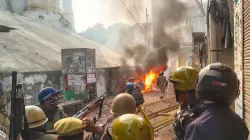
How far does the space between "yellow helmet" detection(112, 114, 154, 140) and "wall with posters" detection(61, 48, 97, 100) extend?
449 inches

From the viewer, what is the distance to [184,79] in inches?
123

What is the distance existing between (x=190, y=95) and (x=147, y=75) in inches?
850

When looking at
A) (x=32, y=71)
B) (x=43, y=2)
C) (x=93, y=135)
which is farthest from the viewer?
(x=43, y=2)

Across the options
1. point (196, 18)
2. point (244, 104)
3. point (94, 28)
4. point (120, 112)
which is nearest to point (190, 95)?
point (120, 112)

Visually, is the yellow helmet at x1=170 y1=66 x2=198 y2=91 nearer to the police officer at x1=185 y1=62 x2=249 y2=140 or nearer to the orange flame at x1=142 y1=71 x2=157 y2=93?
the police officer at x1=185 y1=62 x2=249 y2=140

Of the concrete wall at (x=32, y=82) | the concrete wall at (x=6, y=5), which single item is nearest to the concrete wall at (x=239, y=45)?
the concrete wall at (x=32, y=82)

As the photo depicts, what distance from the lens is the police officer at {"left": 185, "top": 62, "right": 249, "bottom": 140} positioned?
1.78 m

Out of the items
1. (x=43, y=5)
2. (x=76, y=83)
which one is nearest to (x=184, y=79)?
(x=76, y=83)

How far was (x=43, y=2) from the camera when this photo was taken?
29.7 meters

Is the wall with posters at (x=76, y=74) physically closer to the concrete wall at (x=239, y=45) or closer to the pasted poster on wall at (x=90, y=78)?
the pasted poster on wall at (x=90, y=78)

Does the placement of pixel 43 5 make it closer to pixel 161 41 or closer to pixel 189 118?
pixel 161 41

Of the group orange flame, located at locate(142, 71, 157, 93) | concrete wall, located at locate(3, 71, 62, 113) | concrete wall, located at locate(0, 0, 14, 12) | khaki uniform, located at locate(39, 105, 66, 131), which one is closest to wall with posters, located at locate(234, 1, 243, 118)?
khaki uniform, located at locate(39, 105, 66, 131)

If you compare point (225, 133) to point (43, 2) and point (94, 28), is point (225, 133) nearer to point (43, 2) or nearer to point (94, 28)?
point (43, 2)

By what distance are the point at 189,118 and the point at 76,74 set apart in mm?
11799
